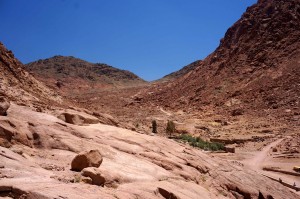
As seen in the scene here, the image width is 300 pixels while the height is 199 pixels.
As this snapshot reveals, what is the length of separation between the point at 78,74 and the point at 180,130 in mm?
59557

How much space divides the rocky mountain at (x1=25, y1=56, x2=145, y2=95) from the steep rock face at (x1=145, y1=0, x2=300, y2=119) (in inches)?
873

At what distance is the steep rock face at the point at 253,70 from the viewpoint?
1641 inches

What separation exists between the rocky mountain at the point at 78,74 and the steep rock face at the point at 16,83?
174ft

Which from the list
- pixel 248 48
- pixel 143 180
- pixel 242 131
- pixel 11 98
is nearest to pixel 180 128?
pixel 242 131

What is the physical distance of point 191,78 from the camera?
192 feet

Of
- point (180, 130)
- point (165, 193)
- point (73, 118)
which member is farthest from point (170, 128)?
point (165, 193)

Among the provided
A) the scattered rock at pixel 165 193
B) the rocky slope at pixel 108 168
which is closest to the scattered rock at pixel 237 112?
the rocky slope at pixel 108 168

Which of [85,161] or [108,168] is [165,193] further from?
[85,161]

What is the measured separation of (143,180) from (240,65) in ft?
151

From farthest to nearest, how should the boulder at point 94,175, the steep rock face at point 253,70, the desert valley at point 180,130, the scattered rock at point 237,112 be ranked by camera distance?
the steep rock face at point 253,70
the scattered rock at point 237,112
the desert valley at point 180,130
the boulder at point 94,175

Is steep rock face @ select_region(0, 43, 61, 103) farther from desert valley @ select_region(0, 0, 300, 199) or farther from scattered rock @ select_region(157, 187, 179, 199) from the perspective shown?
scattered rock @ select_region(157, 187, 179, 199)

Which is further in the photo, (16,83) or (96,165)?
(16,83)

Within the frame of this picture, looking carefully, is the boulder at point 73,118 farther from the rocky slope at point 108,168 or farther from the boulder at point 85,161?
the boulder at point 85,161

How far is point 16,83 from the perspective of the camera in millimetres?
14312
